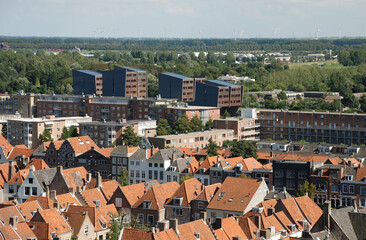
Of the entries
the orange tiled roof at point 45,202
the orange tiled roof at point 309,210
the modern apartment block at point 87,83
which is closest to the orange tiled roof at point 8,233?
the orange tiled roof at point 45,202

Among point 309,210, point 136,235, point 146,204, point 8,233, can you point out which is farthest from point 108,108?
point 136,235

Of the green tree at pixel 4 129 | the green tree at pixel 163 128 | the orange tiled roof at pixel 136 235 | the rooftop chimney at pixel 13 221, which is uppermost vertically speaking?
the orange tiled roof at pixel 136 235

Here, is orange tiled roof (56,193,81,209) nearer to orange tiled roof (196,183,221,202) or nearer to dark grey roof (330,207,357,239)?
orange tiled roof (196,183,221,202)

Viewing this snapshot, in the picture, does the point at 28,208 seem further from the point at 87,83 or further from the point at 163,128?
the point at 87,83

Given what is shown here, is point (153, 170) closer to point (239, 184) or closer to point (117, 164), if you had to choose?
point (117, 164)

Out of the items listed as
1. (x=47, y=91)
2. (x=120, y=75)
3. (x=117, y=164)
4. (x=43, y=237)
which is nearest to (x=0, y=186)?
(x=117, y=164)

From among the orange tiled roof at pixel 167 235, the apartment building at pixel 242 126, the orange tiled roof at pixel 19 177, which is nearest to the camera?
the orange tiled roof at pixel 167 235

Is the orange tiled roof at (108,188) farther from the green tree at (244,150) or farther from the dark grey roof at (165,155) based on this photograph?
the green tree at (244,150)
